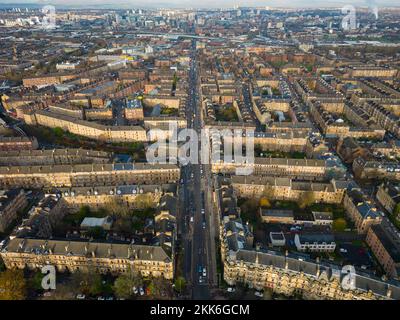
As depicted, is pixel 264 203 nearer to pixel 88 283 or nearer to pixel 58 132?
pixel 88 283

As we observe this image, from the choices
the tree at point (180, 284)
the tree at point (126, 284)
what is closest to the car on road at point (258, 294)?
the tree at point (180, 284)

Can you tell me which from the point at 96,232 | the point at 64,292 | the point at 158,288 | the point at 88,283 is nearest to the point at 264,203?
the point at 158,288

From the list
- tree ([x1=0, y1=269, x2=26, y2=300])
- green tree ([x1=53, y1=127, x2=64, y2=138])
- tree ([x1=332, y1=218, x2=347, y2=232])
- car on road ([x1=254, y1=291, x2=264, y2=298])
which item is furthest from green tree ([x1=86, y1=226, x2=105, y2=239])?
green tree ([x1=53, y1=127, x2=64, y2=138])

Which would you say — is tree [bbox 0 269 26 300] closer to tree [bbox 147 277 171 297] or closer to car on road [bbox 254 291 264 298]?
tree [bbox 147 277 171 297]

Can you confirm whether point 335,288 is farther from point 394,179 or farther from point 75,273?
point 394,179

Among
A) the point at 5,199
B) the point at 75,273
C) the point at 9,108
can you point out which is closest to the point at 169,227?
the point at 75,273
